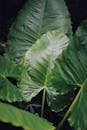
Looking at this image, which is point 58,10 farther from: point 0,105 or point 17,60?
point 0,105

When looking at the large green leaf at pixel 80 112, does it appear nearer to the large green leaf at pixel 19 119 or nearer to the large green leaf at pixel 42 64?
the large green leaf at pixel 42 64

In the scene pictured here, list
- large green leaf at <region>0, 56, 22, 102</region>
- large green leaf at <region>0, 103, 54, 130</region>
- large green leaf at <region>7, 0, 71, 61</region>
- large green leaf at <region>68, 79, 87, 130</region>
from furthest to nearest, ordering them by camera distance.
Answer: large green leaf at <region>7, 0, 71, 61</region>
large green leaf at <region>0, 56, 22, 102</region>
large green leaf at <region>68, 79, 87, 130</region>
large green leaf at <region>0, 103, 54, 130</region>

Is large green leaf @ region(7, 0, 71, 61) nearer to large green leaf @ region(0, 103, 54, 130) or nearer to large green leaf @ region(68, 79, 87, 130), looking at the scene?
large green leaf @ region(68, 79, 87, 130)

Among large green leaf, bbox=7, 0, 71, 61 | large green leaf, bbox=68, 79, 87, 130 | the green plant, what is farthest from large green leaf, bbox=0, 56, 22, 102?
large green leaf, bbox=68, 79, 87, 130

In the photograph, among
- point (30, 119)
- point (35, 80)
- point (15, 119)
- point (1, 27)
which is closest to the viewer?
point (15, 119)

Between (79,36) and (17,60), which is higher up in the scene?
(79,36)

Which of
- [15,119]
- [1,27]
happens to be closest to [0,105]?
[15,119]

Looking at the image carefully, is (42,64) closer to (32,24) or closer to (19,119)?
(32,24)
